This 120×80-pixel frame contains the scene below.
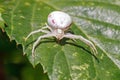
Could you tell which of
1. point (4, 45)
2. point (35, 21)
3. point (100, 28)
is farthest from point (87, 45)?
point (4, 45)

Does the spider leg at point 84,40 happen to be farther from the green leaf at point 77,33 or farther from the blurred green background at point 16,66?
the blurred green background at point 16,66

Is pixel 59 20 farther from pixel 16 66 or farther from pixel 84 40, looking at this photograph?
pixel 16 66

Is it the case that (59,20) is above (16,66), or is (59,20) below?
above

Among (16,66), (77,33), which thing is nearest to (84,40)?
Result: (77,33)

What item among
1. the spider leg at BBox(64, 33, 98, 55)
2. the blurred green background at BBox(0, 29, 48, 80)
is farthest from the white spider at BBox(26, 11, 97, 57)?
the blurred green background at BBox(0, 29, 48, 80)

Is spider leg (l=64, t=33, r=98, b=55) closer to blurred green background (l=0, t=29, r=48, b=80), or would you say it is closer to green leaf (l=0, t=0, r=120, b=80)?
green leaf (l=0, t=0, r=120, b=80)
